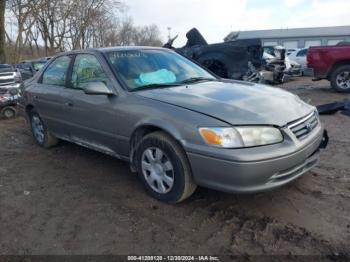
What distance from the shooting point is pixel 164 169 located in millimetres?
3496

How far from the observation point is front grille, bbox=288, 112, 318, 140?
3.26 metres

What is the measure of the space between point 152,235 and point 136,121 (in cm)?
120

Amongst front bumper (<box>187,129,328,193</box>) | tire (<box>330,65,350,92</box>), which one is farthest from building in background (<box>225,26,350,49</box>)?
front bumper (<box>187,129,328,193</box>)

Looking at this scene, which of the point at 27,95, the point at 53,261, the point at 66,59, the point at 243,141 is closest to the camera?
the point at 53,261

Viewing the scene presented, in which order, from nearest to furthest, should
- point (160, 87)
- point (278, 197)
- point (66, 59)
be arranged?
point (278, 197) → point (160, 87) → point (66, 59)

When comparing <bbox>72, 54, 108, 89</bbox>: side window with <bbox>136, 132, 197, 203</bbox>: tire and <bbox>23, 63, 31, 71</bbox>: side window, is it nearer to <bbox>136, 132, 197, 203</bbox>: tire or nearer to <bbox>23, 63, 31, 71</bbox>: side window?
<bbox>136, 132, 197, 203</bbox>: tire

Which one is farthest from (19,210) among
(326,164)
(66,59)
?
(326,164)

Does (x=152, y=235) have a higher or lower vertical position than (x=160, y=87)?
lower

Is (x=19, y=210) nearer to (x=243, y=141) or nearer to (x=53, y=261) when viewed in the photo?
(x=53, y=261)

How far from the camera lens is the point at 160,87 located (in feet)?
12.8

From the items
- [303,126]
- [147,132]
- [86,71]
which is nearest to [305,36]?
[86,71]

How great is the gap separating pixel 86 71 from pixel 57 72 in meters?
0.84

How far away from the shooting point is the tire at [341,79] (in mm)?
10523

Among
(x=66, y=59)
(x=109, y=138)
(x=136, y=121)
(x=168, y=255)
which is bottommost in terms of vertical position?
(x=168, y=255)
